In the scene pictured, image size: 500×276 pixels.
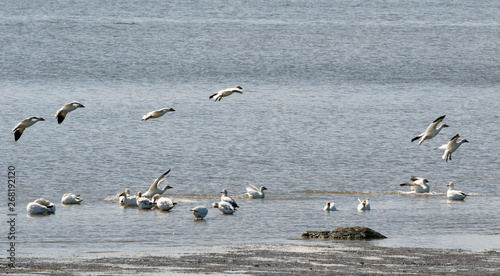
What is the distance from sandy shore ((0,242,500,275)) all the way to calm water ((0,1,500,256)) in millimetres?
1279

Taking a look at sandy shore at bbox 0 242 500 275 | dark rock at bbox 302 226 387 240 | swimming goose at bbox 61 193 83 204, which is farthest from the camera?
swimming goose at bbox 61 193 83 204

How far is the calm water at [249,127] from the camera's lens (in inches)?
856

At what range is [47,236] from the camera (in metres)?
Result: 19.7

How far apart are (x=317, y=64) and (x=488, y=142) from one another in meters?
30.2

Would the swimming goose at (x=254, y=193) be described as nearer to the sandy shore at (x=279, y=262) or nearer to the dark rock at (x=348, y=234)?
the dark rock at (x=348, y=234)

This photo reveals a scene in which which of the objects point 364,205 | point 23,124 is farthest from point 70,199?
point 364,205

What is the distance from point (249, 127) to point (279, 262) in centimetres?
2479

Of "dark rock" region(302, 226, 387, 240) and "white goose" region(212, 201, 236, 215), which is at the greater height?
"white goose" region(212, 201, 236, 215)

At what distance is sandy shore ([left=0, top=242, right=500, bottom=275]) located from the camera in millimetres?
14859

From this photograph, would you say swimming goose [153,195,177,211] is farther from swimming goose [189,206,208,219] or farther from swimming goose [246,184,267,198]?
swimming goose [246,184,267,198]

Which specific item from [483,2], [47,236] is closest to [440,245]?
[47,236]

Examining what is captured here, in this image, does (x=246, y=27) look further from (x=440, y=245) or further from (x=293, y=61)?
(x=440, y=245)

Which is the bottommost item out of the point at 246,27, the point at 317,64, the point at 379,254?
the point at 379,254

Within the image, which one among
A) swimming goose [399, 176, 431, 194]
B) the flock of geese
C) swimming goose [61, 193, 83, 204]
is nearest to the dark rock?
the flock of geese
